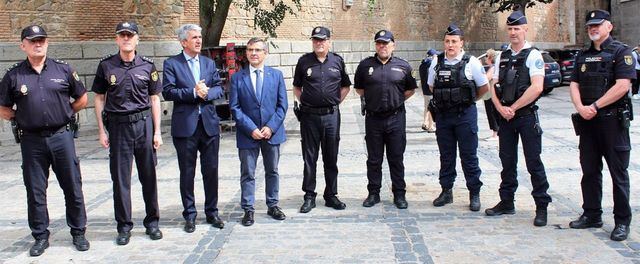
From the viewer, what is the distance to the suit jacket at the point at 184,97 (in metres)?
5.64

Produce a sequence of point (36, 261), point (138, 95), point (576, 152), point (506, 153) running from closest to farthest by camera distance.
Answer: point (36, 261) → point (138, 95) → point (506, 153) → point (576, 152)

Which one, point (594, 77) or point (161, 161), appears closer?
point (594, 77)

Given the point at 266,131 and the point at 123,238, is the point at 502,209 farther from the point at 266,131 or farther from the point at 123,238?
the point at 123,238

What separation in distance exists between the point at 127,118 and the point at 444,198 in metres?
3.33

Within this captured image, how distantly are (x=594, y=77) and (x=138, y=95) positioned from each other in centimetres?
392

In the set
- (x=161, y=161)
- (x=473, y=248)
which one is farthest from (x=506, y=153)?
(x=161, y=161)

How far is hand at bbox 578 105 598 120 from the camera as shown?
A: 516 centimetres

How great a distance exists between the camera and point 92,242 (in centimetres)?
551

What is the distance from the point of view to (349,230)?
18.7 feet

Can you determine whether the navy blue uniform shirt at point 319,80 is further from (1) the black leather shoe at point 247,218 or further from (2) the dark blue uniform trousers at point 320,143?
(1) the black leather shoe at point 247,218

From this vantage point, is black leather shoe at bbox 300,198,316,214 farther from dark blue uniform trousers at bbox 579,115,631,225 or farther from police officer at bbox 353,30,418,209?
dark blue uniform trousers at bbox 579,115,631,225

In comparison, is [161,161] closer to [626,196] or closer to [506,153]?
[506,153]

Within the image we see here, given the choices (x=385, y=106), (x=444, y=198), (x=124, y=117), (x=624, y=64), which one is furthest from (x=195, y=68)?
(x=624, y=64)

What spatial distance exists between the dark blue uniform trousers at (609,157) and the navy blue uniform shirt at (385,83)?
1795 millimetres
